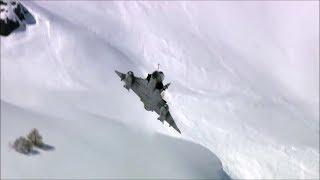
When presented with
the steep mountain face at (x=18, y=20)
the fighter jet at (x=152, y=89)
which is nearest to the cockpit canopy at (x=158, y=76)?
the fighter jet at (x=152, y=89)

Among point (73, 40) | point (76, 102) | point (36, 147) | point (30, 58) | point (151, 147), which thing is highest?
point (73, 40)

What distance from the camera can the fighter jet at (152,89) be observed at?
18.0 meters

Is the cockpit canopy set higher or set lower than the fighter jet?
higher

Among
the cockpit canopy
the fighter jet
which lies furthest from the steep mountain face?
the cockpit canopy

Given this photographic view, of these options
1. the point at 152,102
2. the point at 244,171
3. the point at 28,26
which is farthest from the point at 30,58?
the point at 152,102

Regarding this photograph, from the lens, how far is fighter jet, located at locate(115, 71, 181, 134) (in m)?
18.0

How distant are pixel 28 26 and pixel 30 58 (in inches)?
297

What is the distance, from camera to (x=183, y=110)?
564 feet

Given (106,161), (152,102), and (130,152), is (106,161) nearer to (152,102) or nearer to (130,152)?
(130,152)

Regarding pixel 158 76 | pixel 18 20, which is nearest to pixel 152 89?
pixel 158 76

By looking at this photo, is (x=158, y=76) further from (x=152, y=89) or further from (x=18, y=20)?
(x=18, y=20)

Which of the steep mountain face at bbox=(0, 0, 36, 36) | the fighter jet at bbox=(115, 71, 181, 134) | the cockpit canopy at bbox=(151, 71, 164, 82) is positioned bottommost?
the fighter jet at bbox=(115, 71, 181, 134)

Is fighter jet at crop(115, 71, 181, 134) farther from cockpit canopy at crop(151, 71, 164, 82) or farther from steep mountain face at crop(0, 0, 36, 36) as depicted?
steep mountain face at crop(0, 0, 36, 36)

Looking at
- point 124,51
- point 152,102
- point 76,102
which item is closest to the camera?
point 152,102
